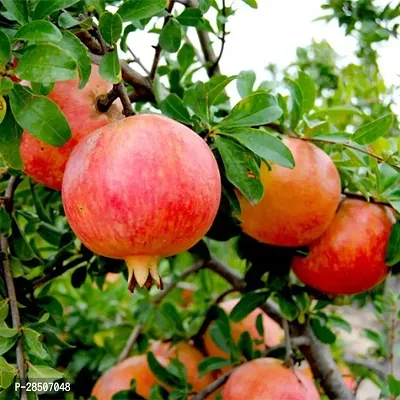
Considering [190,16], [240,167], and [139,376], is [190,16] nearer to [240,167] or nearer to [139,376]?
[240,167]

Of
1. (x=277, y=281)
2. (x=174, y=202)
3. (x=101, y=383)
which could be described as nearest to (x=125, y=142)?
(x=174, y=202)

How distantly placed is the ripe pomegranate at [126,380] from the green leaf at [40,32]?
2.78ft

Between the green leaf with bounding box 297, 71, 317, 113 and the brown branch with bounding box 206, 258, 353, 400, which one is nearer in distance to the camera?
the green leaf with bounding box 297, 71, 317, 113

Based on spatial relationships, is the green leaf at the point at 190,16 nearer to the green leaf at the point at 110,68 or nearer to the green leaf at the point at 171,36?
the green leaf at the point at 171,36

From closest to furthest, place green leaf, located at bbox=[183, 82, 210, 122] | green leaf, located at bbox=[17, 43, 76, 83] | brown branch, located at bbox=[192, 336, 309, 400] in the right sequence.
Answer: green leaf, located at bbox=[17, 43, 76, 83] → green leaf, located at bbox=[183, 82, 210, 122] → brown branch, located at bbox=[192, 336, 309, 400]

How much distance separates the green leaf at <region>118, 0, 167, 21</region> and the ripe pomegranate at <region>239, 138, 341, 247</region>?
351 mm

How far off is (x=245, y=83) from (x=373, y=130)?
0.76 ft

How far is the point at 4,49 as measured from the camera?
724 millimetres

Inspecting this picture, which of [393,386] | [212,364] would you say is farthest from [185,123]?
[393,386]

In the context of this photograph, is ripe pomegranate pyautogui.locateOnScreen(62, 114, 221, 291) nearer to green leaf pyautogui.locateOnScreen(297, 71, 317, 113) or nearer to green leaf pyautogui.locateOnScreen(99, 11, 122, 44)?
green leaf pyautogui.locateOnScreen(99, 11, 122, 44)

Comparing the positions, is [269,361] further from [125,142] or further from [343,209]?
[125,142]

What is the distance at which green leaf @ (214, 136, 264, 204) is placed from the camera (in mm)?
893

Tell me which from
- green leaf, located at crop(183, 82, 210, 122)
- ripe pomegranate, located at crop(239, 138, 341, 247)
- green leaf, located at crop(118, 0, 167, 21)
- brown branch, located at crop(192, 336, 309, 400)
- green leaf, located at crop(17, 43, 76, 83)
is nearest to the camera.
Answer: green leaf, located at crop(17, 43, 76, 83)

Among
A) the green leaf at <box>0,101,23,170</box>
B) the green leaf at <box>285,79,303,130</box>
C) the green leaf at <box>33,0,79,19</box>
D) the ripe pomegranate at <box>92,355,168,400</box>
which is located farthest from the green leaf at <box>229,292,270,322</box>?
the green leaf at <box>33,0,79,19</box>
